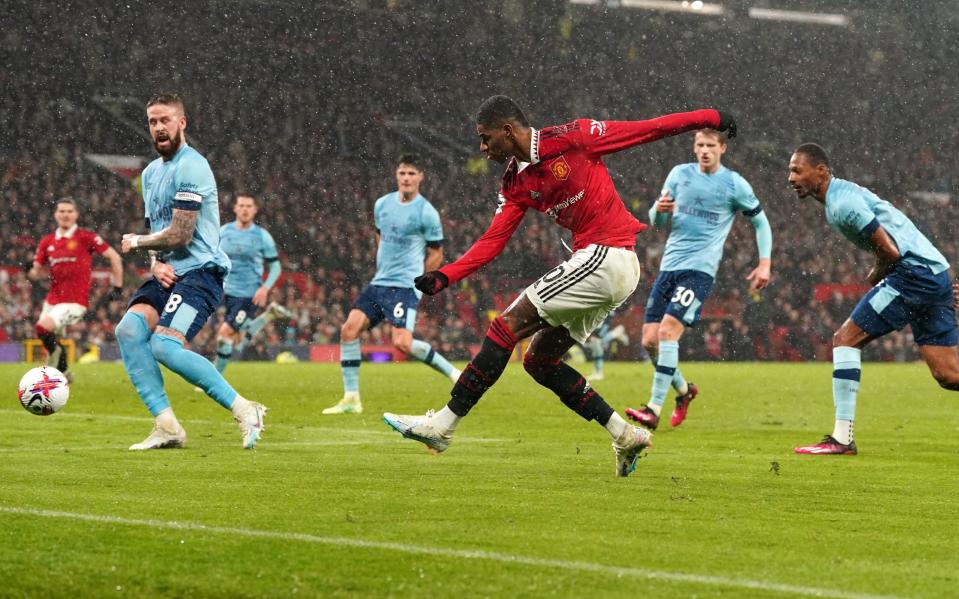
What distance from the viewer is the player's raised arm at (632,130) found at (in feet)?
22.5

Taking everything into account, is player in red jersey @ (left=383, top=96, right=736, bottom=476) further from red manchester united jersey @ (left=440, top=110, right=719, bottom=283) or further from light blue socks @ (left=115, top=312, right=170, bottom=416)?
light blue socks @ (left=115, top=312, right=170, bottom=416)

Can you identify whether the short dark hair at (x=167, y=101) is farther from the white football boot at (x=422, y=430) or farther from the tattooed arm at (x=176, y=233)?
the white football boot at (x=422, y=430)

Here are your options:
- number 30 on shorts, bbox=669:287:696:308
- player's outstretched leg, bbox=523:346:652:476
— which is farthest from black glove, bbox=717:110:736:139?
number 30 on shorts, bbox=669:287:696:308

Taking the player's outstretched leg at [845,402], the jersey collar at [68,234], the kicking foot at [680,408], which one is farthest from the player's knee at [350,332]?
the jersey collar at [68,234]

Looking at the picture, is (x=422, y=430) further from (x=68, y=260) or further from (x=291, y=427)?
(x=68, y=260)

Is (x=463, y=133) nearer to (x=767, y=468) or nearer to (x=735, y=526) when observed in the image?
(x=767, y=468)

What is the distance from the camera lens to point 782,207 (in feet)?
125

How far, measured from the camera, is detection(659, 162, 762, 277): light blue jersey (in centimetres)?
1166

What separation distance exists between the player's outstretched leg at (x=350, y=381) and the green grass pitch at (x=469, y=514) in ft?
4.50

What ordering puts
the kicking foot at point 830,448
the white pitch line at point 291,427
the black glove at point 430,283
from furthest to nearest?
the white pitch line at point 291,427, the kicking foot at point 830,448, the black glove at point 430,283

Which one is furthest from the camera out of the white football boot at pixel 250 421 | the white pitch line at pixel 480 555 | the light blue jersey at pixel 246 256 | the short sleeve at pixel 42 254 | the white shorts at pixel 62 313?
the short sleeve at pixel 42 254

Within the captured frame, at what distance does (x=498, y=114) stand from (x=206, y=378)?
269 cm

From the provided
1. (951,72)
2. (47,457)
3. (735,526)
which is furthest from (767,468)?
(951,72)

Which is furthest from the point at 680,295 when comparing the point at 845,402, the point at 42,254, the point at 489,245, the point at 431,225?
the point at 42,254
